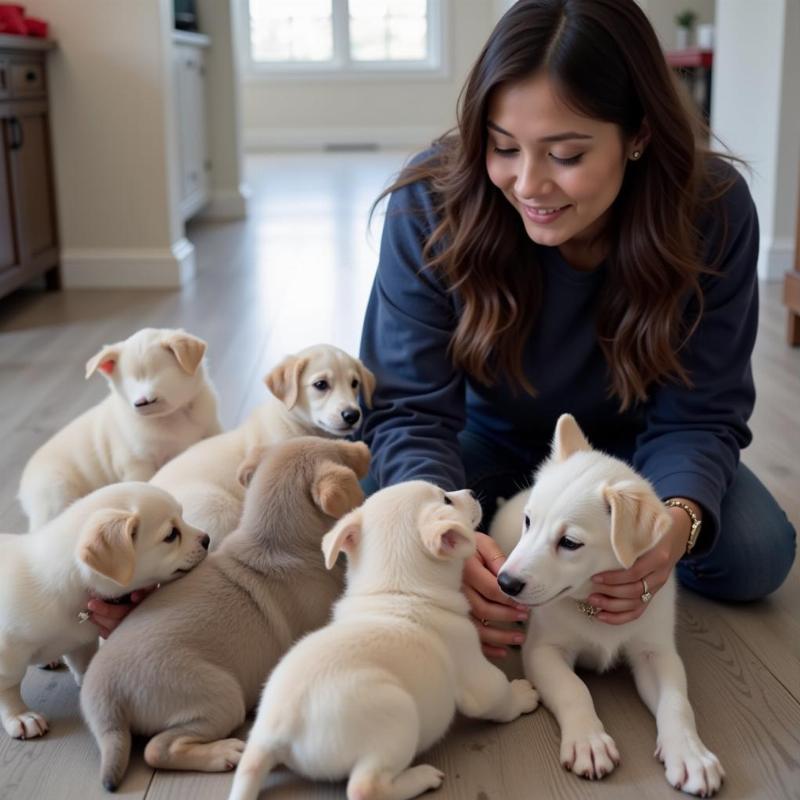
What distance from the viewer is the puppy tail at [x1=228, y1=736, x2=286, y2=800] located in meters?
1.25

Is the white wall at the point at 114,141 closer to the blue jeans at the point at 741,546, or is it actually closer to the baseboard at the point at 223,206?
the baseboard at the point at 223,206

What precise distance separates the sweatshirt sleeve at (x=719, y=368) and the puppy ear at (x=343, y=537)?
57 centimetres

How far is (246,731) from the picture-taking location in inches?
59.1

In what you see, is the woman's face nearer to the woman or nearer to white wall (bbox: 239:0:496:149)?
the woman

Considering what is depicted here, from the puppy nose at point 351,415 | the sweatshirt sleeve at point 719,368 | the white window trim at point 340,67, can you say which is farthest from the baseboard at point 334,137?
the sweatshirt sleeve at point 719,368

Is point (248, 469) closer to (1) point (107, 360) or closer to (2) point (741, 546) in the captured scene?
(1) point (107, 360)

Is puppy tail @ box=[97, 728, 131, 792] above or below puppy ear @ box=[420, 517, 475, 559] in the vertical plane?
below

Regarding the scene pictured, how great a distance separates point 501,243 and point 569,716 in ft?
2.45

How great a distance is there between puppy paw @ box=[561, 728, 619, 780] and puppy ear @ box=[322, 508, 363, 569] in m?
0.38

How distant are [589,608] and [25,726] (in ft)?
2.58

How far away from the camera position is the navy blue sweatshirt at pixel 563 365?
5.95ft

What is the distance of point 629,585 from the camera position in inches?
59.1

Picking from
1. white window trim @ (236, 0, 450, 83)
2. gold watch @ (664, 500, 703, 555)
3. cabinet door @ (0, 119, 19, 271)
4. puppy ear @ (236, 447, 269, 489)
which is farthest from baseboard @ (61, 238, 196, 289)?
white window trim @ (236, 0, 450, 83)

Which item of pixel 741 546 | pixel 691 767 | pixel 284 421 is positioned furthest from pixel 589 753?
pixel 284 421
